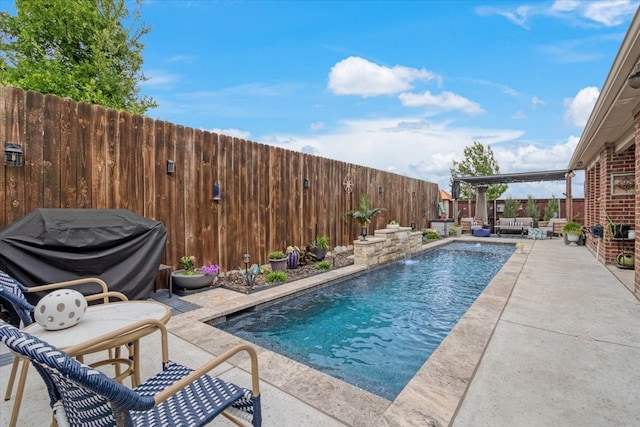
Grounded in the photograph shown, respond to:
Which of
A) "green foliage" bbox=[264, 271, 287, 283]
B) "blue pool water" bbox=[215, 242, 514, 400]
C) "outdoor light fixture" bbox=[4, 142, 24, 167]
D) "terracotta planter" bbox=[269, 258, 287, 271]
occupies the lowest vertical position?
"blue pool water" bbox=[215, 242, 514, 400]

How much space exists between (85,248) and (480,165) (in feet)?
81.9

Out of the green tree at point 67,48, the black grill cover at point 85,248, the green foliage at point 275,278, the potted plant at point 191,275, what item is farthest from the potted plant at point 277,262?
the green tree at point 67,48

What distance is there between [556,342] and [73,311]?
3683mm

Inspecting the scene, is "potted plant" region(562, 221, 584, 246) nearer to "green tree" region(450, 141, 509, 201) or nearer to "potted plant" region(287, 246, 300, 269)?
"potted plant" region(287, 246, 300, 269)

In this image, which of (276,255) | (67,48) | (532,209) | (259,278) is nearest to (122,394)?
(259,278)

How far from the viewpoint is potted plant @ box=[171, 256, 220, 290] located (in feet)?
14.4

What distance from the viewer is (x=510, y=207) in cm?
1605

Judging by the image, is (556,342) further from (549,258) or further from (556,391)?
(549,258)

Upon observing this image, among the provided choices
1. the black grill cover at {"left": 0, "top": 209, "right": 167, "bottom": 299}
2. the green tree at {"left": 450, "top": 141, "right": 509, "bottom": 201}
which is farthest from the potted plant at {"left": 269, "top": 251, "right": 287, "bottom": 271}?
the green tree at {"left": 450, "top": 141, "right": 509, "bottom": 201}

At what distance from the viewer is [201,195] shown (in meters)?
5.06

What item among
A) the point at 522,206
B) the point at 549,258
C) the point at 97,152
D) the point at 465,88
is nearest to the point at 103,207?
the point at 97,152

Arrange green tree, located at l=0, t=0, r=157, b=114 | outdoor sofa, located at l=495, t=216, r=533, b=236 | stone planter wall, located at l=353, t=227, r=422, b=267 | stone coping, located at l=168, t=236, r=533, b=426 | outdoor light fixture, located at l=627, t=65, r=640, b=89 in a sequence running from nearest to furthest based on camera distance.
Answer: stone coping, located at l=168, t=236, r=533, b=426
outdoor light fixture, located at l=627, t=65, r=640, b=89
stone planter wall, located at l=353, t=227, r=422, b=267
green tree, located at l=0, t=0, r=157, b=114
outdoor sofa, located at l=495, t=216, r=533, b=236

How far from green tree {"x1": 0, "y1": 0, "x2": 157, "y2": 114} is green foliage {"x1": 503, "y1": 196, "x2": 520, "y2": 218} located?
17602mm

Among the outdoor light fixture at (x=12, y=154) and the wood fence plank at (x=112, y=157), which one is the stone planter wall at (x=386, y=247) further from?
the outdoor light fixture at (x=12, y=154)
